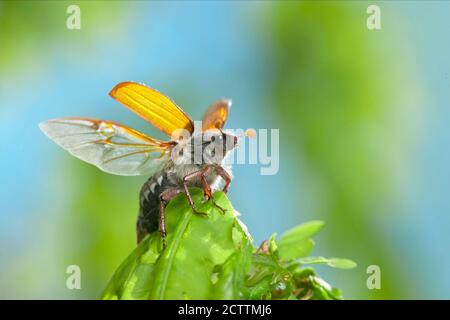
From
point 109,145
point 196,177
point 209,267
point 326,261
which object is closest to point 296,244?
point 326,261

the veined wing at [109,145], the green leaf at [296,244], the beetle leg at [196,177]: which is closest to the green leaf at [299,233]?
the green leaf at [296,244]

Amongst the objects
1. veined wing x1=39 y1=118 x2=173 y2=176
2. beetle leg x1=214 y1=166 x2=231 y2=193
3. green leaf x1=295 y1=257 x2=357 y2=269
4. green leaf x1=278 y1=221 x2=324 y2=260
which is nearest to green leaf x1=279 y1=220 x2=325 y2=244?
green leaf x1=278 y1=221 x2=324 y2=260

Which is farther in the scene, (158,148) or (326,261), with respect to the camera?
(158,148)

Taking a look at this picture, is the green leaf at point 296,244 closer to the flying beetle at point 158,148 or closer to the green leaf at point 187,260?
the flying beetle at point 158,148

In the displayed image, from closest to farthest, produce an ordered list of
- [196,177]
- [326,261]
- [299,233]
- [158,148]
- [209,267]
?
[209,267] < [326,261] < [196,177] < [299,233] < [158,148]

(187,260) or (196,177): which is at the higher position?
(196,177)

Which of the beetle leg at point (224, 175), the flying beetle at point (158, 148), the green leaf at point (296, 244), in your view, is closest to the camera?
the flying beetle at point (158, 148)

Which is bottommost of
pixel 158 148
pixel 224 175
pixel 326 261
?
pixel 326 261

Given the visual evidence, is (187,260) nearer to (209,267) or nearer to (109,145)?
(209,267)
